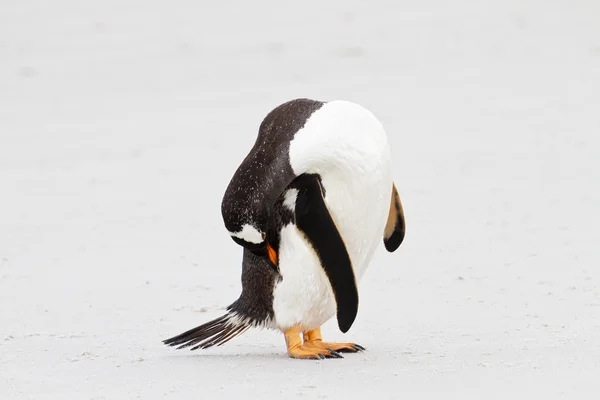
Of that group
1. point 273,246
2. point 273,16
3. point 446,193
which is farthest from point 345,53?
point 273,246

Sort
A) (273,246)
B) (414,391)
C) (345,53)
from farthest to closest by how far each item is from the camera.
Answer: (345,53)
(273,246)
(414,391)

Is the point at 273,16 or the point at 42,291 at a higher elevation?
the point at 273,16

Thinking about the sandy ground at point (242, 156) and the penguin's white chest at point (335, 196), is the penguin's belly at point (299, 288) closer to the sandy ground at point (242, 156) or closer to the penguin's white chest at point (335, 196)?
the penguin's white chest at point (335, 196)

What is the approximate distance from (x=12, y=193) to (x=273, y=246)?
14.0 feet

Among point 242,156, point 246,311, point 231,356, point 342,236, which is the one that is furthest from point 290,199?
point 242,156

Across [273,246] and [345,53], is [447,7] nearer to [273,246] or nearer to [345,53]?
[345,53]

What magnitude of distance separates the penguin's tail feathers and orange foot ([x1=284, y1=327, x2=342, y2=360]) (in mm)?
183

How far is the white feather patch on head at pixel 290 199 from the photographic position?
12.6 ft

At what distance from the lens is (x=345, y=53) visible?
12.5 metres

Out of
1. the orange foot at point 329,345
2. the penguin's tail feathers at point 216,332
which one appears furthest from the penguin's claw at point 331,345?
the penguin's tail feathers at point 216,332

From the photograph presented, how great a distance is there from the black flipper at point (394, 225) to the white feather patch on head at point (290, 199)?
58cm

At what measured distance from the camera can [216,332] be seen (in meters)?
4.23

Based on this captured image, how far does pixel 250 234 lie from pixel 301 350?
0.47 meters

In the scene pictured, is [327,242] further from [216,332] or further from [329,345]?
[216,332]
